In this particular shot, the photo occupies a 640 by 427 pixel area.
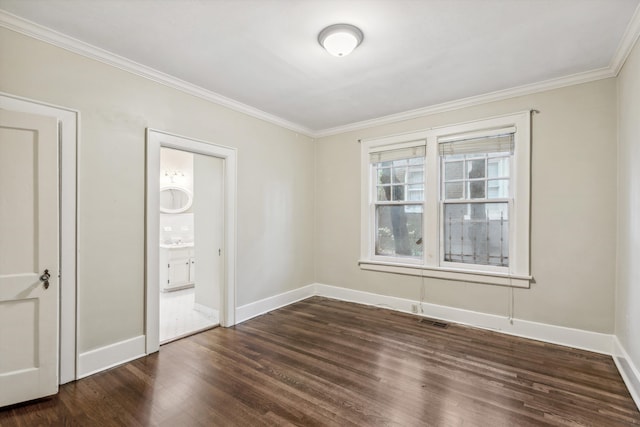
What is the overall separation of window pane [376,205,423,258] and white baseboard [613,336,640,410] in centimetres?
211

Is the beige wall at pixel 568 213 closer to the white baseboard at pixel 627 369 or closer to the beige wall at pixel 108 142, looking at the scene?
the white baseboard at pixel 627 369

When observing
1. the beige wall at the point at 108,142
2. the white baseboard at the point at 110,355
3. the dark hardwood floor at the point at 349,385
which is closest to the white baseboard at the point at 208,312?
the dark hardwood floor at the point at 349,385

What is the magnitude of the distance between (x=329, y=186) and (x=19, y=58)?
3.81 metres

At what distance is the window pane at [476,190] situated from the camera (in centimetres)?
374

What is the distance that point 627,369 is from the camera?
2.46 metres

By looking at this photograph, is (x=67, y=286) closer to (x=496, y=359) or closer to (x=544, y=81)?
(x=496, y=359)

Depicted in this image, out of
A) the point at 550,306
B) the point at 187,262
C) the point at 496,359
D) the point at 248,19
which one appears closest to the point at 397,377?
the point at 496,359

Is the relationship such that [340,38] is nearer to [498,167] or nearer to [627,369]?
[498,167]

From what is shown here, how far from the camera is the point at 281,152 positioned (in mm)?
4578

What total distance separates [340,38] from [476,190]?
8.52ft

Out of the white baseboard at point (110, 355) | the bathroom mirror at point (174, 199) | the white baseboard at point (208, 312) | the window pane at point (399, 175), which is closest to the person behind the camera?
the white baseboard at point (110, 355)

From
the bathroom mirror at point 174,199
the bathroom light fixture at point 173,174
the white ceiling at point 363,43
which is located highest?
the white ceiling at point 363,43

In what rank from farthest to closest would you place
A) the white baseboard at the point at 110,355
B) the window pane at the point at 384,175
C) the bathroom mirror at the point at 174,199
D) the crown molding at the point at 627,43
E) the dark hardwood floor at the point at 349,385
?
1. the bathroom mirror at the point at 174,199
2. the window pane at the point at 384,175
3. the white baseboard at the point at 110,355
4. the crown molding at the point at 627,43
5. the dark hardwood floor at the point at 349,385

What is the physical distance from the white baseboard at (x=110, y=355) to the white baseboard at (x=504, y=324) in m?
2.95
